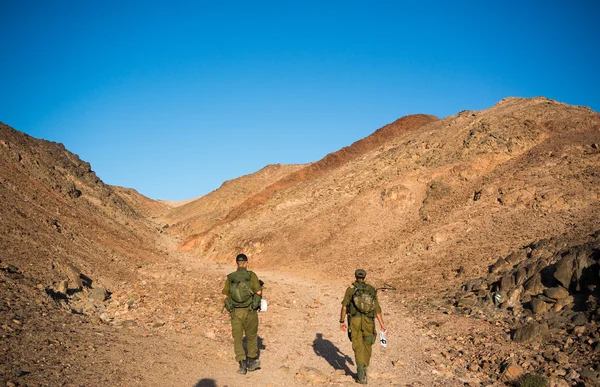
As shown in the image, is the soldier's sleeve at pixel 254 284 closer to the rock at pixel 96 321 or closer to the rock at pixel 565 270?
the rock at pixel 96 321

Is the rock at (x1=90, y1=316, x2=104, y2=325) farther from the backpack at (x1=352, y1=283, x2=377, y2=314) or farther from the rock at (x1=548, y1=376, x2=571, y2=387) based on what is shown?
the rock at (x1=548, y1=376, x2=571, y2=387)

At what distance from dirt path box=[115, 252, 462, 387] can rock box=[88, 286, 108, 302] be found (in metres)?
3.08

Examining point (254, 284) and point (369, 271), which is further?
point (369, 271)

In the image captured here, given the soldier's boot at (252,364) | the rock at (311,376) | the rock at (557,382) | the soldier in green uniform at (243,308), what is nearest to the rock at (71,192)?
the soldier in green uniform at (243,308)

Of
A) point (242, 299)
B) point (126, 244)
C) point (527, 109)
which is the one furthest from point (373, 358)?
point (527, 109)

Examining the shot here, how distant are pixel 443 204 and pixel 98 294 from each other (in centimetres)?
1871

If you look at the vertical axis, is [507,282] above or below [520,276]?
below

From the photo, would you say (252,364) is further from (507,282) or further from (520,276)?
(520,276)

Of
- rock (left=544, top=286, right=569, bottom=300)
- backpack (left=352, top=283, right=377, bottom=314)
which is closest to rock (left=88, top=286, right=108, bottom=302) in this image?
backpack (left=352, top=283, right=377, bottom=314)

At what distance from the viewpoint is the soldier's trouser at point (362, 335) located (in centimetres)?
727

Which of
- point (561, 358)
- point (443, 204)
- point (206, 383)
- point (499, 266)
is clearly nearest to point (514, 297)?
point (499, 266)

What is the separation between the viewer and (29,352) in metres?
6.43

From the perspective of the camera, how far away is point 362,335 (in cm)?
733

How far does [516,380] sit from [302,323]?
19.3 feet
